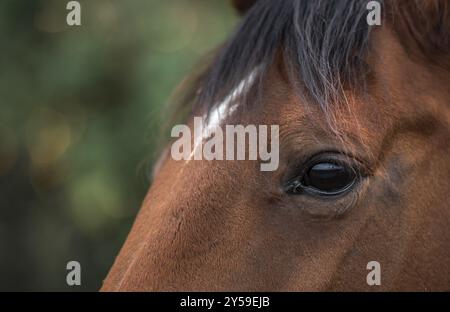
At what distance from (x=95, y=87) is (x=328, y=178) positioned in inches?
144

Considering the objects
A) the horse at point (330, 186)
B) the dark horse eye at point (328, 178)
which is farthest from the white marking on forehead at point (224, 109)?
the dark horse eye at point (328, 178)

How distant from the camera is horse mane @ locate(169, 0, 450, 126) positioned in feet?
5.32

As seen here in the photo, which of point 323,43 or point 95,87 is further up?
point 323,43

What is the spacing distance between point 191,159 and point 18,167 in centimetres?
478

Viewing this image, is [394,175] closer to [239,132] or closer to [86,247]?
[239,132]

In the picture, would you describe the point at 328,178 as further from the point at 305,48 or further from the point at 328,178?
the point at 305,48

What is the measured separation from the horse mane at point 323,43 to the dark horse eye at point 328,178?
5.9 inches

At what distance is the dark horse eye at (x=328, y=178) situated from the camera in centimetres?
153

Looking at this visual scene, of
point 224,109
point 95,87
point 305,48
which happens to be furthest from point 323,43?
point 95,87

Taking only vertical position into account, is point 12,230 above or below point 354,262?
below

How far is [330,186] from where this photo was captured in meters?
1.53

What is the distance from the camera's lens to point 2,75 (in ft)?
16.6

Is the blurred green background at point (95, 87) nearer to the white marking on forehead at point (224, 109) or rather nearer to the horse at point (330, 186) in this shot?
the white marking on forehead at point (224, 109)
